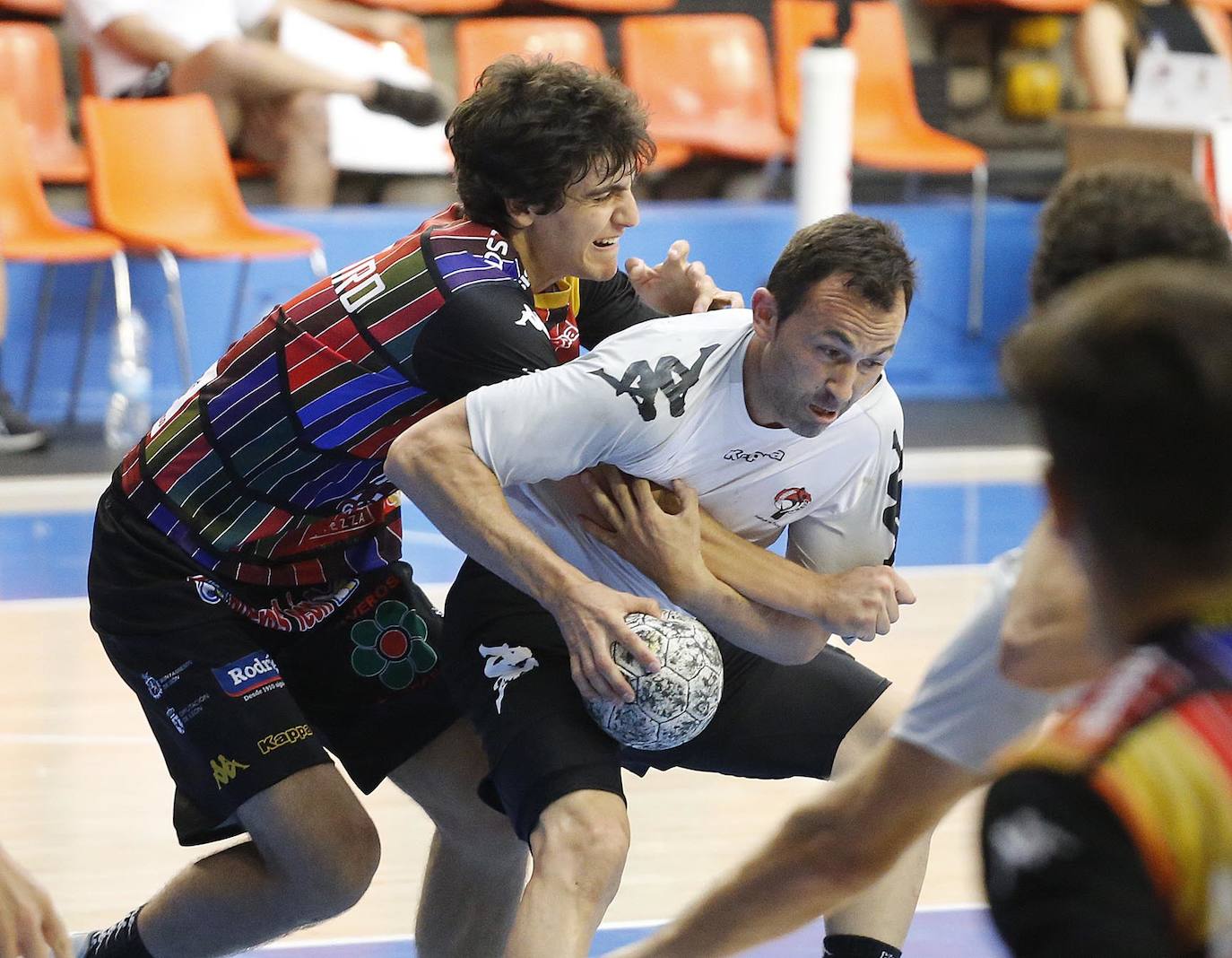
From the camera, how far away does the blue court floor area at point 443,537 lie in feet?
22.2

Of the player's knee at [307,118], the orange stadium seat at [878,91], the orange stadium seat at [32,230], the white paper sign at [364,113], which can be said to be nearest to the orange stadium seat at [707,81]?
the orange stadium seat at [878,91]

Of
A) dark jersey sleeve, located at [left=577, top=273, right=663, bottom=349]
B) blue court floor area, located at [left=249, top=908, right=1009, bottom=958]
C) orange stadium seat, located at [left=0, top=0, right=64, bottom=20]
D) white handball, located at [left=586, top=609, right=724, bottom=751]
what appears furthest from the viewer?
orange stadium seat, located at [left=0, top=0, right=64, bottom=20]

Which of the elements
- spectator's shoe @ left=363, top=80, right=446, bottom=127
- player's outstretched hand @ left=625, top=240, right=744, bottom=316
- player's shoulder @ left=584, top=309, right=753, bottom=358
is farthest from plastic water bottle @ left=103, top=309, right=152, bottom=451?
player's shoulder @ left=584, top=309, right=753, bottom=358

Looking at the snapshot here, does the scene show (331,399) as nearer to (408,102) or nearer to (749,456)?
(749,456)

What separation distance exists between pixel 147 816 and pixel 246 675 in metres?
1.62

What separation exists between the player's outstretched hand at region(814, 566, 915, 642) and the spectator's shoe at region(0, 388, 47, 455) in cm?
588

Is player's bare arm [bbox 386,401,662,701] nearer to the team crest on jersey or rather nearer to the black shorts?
the black shorts

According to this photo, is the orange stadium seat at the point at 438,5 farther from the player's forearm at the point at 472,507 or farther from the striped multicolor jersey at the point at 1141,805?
the striped multicolor jersey at the point at 1141,805

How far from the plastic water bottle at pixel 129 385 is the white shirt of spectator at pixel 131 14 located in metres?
1.18

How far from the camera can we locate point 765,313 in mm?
3160

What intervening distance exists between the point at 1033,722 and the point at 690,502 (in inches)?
38.0

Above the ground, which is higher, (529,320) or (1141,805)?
(1141,805)

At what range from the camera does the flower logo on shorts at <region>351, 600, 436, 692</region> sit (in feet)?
11.1

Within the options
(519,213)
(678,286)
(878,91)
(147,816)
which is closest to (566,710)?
(519,213)
